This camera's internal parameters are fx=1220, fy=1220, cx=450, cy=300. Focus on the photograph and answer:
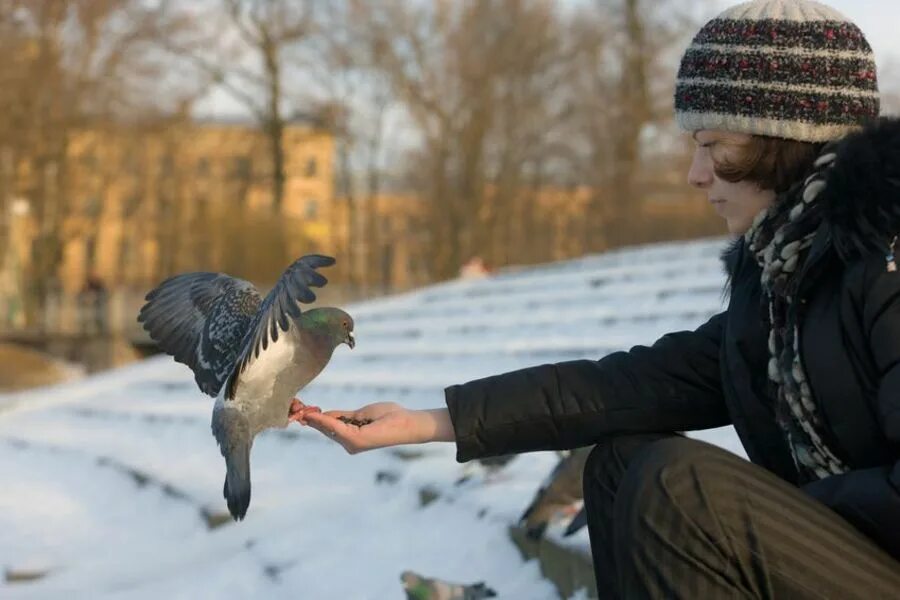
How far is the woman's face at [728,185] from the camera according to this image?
76.1 inches

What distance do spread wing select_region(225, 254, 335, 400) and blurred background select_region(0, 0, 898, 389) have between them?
1991cm

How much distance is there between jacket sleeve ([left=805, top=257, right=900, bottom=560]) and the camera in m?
1.57

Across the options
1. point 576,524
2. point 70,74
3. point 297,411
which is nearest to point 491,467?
point 576,524

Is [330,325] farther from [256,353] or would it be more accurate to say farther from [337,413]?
[337,413]

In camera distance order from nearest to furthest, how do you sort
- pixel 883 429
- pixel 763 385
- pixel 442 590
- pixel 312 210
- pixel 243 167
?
pixel 883 429 < pixel 763 385 < pixel 442 590 < pixel 243 167 < pixel 312 210

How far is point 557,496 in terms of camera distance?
3.52 m

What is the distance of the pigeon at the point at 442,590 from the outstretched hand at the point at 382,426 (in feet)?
3.24

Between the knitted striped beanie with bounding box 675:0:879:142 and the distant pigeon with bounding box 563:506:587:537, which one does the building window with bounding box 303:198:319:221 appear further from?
the knitted striped beanie with bounding box 675:0:879:142

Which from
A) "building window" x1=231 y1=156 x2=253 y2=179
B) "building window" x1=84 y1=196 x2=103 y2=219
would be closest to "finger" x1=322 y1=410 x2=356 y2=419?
"building window" x1=231 y1=156 x2=253 y2=179

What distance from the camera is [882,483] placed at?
159 centimetres

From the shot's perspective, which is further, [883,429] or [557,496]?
[557,496]

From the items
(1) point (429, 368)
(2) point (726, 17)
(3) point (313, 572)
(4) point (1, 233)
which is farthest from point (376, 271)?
(2) point (726, 17)

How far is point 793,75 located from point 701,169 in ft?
0.72

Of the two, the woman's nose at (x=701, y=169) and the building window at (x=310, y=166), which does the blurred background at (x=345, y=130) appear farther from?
the woman's nose at (x=701, y=169)
